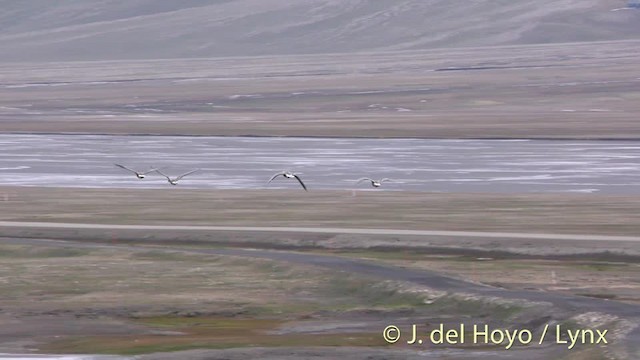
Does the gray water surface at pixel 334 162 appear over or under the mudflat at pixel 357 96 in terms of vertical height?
over

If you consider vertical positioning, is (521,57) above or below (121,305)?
below

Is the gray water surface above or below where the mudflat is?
above

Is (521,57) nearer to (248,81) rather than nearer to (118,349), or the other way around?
(248,81)

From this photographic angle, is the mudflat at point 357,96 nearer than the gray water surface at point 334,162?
No

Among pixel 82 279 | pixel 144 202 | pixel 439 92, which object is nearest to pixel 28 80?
pixel 439 92

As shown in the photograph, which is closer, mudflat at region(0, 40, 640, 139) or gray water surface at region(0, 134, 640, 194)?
gray water surface at region(0, 134, 640, 194)

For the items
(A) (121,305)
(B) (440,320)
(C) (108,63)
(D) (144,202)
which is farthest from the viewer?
(C) (108,63)

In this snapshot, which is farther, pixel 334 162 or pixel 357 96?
pixel 357 96

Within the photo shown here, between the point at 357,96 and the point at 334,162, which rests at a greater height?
the point at 334,162
